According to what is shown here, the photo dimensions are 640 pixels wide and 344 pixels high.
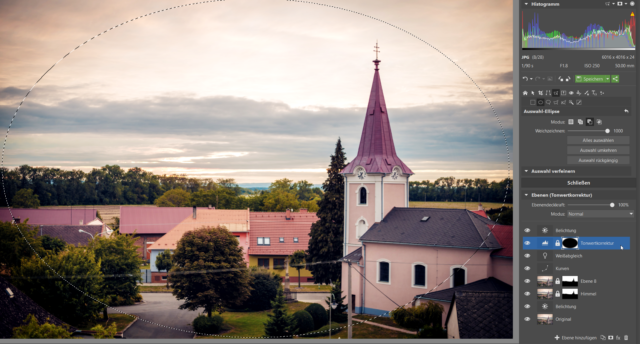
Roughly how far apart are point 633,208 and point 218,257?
11.1m

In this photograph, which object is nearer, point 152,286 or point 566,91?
point 566,91

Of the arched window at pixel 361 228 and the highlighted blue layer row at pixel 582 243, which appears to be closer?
the highlighted blue layer row at pixel 582 243

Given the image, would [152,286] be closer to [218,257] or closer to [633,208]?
[218,257]

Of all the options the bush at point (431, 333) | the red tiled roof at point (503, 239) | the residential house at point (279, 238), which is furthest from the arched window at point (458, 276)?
the bush at point (431, 333)

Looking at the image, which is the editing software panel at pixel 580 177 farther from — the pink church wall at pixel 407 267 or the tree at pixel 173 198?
the pink church wall at pixel 407 267

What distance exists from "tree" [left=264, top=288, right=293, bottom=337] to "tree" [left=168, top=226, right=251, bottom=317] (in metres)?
1.53

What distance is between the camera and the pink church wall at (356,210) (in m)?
22.6

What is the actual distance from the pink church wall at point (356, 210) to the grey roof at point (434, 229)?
2.92 feet

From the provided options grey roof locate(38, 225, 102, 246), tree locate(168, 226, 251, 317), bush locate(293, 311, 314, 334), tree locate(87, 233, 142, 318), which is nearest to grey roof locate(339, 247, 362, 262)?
bush locate(293, 311, 314, 334)

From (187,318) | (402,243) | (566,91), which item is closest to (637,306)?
(566,91)

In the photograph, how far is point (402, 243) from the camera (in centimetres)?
1959

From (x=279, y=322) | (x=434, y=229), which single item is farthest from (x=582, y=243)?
(x=434, y=229)

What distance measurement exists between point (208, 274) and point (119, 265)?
2584 mm

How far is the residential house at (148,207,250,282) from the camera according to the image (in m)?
14.5
